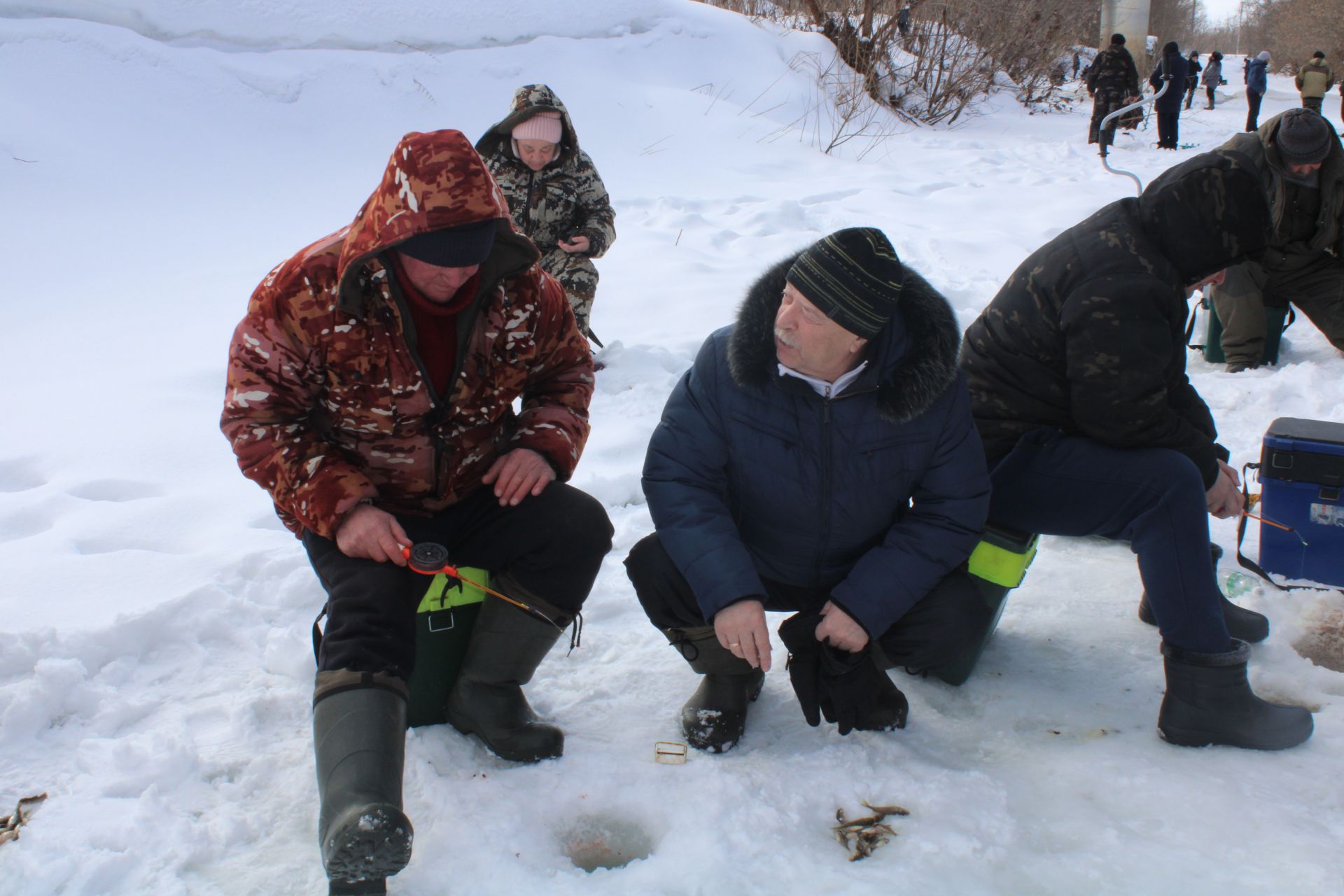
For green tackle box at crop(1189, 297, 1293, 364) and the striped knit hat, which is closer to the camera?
the striped knit hat

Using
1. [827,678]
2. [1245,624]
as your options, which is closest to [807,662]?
[827,678]

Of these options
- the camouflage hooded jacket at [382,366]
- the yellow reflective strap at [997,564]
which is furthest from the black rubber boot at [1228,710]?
the camouflage hooded jacket at [382,366]

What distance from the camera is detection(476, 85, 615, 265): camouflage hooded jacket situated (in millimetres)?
4191

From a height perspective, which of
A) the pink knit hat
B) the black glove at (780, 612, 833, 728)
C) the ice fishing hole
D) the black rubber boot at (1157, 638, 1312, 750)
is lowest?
the ice fishing hole

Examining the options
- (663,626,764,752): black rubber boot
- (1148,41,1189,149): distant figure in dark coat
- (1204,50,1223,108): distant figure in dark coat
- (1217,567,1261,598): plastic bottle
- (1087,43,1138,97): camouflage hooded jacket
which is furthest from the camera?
(1204,50,1223,108): distant figure in dark coat

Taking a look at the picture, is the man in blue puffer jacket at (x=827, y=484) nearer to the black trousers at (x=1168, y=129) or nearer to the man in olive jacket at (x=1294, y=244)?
the man in olive jacket at (x=1294, y=244)

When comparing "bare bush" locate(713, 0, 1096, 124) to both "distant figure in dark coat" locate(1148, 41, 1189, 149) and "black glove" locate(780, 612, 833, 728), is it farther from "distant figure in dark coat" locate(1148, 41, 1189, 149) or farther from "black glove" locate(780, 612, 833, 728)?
"black glove" locate(780, 612, 833, 728)

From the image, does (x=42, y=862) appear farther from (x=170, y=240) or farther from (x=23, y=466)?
(x=170, y=240)

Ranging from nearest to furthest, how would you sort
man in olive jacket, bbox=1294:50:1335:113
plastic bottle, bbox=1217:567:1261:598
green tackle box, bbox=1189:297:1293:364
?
plastic bottle, bbox=1217:567:1261:598, green tackle box, bbox=1189:297:1293:364, man in olive jacket, bbox=1294:50:1335:113

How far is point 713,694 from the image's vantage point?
7.04 ft

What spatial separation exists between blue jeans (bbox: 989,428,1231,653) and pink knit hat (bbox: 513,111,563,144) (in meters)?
2.70

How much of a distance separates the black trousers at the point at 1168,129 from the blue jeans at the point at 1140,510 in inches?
512

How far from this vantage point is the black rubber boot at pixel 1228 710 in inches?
78.1

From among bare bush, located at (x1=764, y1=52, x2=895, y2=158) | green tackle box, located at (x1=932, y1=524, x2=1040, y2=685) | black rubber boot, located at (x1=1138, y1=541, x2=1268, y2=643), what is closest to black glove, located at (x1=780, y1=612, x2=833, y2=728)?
→ green tackle box, located at (x1=932, y1=524, x2=1040, y2=685)
